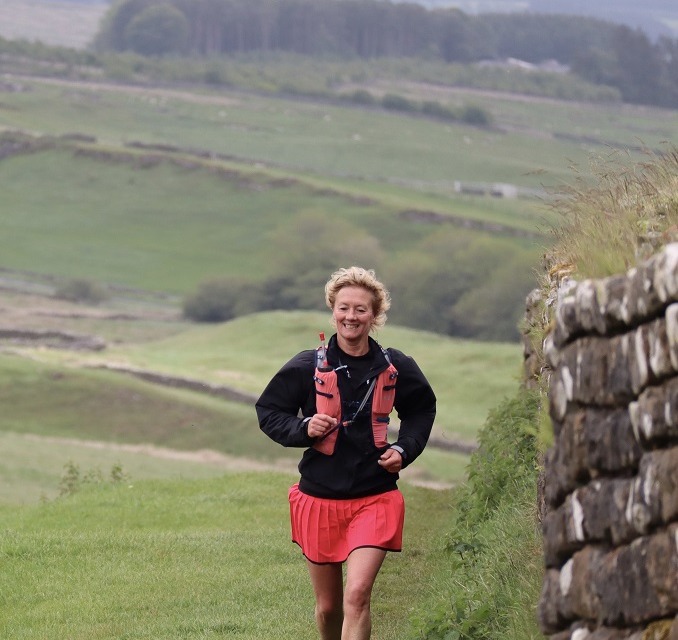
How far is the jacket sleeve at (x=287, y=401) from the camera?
702 centimetres

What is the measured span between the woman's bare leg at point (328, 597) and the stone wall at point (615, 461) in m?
2.11

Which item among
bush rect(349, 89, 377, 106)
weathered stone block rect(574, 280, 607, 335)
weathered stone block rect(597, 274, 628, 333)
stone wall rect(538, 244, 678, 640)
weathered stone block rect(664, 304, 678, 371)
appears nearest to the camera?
weathered stone block rect(664, 304, 678, 371)

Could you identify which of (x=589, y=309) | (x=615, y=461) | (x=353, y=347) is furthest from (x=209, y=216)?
(x=615, y=461)

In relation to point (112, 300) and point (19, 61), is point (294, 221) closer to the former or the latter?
point (112, 300)

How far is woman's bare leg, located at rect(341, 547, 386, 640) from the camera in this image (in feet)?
22.4

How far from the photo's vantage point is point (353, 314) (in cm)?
698

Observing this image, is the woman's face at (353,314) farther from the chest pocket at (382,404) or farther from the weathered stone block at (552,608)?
the weathered stone block at (552,608)

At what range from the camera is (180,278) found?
10556 centimetres

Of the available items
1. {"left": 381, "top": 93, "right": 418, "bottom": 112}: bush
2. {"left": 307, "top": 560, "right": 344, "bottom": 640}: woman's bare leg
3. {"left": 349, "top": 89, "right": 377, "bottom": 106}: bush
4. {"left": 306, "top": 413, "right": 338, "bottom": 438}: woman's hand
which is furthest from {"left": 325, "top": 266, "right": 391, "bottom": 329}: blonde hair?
{"left": 349, "top": 89, "right": 377, "bottom": 106}: bush

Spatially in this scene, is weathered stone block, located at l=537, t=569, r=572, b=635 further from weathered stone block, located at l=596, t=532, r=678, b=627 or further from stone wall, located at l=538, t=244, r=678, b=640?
weathered stone block, located at l=596, t=532, r=678, b=627

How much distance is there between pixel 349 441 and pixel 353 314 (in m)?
0.65

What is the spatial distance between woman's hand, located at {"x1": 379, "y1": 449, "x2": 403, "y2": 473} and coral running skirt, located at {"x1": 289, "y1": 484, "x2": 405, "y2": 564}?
0.20 meters

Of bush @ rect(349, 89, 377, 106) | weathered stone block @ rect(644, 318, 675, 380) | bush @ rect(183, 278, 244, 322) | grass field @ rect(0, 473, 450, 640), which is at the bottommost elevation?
bush @ rect(183, 278, 244, 322)

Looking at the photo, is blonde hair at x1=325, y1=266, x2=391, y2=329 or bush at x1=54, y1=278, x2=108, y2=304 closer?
blonde hair at x1=325, y1=266, x2=391, y2=329
